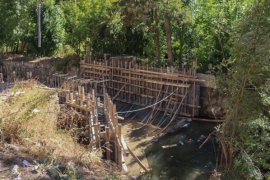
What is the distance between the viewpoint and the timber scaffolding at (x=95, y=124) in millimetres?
10516

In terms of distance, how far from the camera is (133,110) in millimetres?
16422

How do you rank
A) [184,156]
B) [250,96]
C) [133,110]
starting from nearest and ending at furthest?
1. [250,96]
2. [184,156]
3. [133,110]

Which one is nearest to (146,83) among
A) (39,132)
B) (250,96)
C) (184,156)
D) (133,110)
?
(133,110)

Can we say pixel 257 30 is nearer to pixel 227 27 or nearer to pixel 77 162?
pixel 77 162

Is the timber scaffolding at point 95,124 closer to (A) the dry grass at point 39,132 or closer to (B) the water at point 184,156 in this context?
(A) the dry grass at point 39,132

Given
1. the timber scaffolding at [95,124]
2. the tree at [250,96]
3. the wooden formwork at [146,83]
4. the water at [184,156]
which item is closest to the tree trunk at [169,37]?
the wooden formwork at [146,83]

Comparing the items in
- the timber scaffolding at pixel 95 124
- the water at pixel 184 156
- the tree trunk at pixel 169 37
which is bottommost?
the water at pixel 184 156

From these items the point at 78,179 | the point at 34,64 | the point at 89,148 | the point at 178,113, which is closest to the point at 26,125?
the point at 89,148

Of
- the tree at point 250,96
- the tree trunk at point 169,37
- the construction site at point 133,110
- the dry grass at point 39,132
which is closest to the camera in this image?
the tree at point 250,96

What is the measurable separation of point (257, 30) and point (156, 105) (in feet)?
27.1

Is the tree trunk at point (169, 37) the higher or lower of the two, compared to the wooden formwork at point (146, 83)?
higher

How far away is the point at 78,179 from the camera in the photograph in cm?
776

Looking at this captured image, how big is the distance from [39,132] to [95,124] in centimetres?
154

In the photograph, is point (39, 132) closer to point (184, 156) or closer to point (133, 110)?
point (184, 156)
